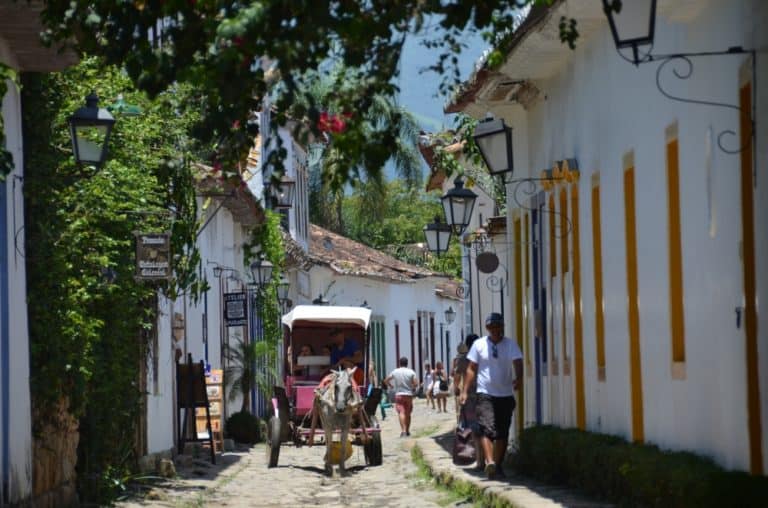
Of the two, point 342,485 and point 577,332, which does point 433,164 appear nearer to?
point 342,485

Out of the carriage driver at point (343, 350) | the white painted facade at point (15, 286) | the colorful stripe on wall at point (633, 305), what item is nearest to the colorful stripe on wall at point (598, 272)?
the colorful stripe on wall at point (633, 305)

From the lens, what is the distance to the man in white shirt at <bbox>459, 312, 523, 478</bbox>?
16.3 metres

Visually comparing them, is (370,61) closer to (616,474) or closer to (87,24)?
(87,24)

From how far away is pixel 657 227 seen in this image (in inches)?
493

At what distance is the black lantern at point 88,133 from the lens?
1355 cm

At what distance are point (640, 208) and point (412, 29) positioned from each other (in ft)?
20.9

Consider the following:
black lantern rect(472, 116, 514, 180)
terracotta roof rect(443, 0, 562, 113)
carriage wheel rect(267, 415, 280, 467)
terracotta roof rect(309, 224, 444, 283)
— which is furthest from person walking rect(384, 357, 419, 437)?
terracotta roof rect(309, 224, 444, 283)

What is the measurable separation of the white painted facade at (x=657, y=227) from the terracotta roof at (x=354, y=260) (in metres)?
31.1

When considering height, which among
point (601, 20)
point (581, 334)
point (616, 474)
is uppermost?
point (601, 20)

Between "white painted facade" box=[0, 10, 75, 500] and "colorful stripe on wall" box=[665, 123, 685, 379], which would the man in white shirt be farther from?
"white painted facade" box=[0, 10, 75, 500]

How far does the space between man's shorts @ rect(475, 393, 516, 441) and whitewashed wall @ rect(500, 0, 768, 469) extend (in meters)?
0.83

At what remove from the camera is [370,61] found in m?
7.01

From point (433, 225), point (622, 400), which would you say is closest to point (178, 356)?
point (433, 225)

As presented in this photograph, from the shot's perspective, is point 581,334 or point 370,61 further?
A: point 581,334
